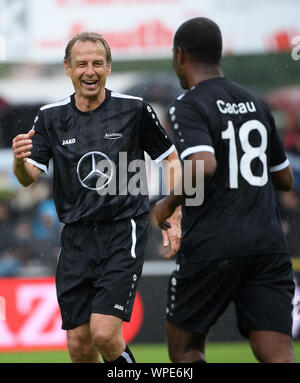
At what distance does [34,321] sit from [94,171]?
407 cm

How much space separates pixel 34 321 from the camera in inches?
345

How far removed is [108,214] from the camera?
4.99m

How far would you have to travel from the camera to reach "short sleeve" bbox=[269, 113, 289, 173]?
4.44 m

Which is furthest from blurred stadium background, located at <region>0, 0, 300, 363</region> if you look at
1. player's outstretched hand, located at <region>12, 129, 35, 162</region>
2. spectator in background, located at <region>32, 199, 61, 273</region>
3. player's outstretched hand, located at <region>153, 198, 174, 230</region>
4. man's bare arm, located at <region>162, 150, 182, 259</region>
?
player's outstretched hand, located at <region>153, 198, 174, 230</region>

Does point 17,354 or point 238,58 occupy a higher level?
point 238,58

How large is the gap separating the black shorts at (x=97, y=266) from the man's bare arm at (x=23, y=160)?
0.37m

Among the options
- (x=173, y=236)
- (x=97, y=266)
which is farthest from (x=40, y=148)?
(x=173, y=236)

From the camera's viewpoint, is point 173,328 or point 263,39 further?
point 263,39

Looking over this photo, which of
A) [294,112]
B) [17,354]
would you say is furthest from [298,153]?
[17,354]

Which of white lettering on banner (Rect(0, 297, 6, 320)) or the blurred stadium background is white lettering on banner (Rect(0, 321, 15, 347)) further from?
the blurred stadium background

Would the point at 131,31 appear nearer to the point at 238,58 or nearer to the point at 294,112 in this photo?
the point at 238,58

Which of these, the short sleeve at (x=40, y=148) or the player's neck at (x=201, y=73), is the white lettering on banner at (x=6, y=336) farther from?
the player's neck at (x=201, y=73)

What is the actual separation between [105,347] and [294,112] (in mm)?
6549

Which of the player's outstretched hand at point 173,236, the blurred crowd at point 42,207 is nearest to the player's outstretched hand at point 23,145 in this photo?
the player's outstretched hand at point 173,236
